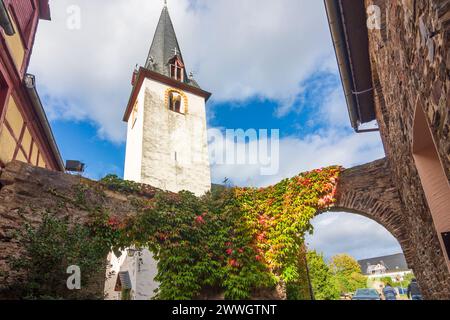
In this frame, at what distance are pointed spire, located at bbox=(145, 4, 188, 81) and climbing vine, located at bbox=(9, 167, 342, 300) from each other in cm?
1248

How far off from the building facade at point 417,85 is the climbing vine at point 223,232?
2324 millimetres

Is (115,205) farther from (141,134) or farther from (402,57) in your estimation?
(141,134)

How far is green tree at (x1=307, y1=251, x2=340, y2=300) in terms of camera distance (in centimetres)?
1705

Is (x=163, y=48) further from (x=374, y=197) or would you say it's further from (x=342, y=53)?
(x=374, y=197)

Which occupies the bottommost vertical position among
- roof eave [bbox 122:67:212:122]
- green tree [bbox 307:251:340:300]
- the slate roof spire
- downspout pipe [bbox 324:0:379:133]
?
green tree [bbox 307:251:340:300]

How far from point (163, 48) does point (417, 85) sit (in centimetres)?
2018

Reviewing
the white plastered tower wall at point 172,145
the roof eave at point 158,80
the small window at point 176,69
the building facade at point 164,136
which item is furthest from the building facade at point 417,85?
the small window at point 176,69

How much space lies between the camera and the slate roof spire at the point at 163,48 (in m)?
19.0

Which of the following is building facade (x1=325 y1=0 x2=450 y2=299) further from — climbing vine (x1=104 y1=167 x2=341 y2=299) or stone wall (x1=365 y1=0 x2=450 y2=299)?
climbing vine (x1=104 y1=167 x2=341 y2=299)

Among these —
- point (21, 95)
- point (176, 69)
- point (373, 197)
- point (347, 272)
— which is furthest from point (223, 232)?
point (347, 272)

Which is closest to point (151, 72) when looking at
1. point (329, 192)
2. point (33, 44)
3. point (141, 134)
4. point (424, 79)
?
point (141, 134)

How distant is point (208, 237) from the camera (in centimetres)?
773

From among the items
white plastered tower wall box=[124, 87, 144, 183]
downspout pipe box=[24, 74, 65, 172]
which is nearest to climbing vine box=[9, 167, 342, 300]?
downspout pipe box=[24, 74, 65, 172]
